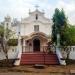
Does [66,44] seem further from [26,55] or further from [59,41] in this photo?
[26,55]

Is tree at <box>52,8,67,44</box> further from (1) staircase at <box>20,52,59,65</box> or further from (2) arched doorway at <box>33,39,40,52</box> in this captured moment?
(1) staircase at <box>20,52,59,65</box>

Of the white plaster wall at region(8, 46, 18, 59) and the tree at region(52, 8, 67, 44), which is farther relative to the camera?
the tree at region(52, 8, 67, 44)

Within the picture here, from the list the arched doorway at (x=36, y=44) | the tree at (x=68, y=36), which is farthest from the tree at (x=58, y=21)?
the arched doorway at (x=36, y=44)

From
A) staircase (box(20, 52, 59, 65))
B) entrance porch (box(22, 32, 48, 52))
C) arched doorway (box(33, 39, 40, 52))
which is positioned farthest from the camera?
arched doorway (box(33, 39, 40, 52))

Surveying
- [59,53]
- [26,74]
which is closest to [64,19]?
[59,53]

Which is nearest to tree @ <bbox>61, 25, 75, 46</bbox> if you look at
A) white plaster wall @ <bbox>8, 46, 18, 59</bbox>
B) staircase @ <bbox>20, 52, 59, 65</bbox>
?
staircase @ <bbox>20, 52, 59, 65</bbox>

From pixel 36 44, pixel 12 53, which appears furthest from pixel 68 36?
pixel 36 44

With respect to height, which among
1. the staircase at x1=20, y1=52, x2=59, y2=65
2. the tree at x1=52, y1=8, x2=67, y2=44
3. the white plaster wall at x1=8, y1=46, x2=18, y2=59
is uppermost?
the tree at x1=52, y1=8, x2=67, y2=44

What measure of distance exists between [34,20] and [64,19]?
25.1 ft

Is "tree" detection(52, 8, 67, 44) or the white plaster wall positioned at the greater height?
"tree" detection(52, 8, 67, 44)

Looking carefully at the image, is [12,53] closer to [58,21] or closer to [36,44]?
[58,21]

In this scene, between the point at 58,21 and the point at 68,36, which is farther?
the point at 58,21

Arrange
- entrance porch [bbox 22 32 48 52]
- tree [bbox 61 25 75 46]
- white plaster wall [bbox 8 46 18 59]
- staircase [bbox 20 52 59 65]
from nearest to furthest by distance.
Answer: staircase [bbox 20 52 59 65] → tree [bbox 61 25 75 46] → white plaster wall [bbox 8 46 18 59] → entrance porch [bbox 22 32 48 52]

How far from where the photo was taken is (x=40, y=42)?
1425 inches
